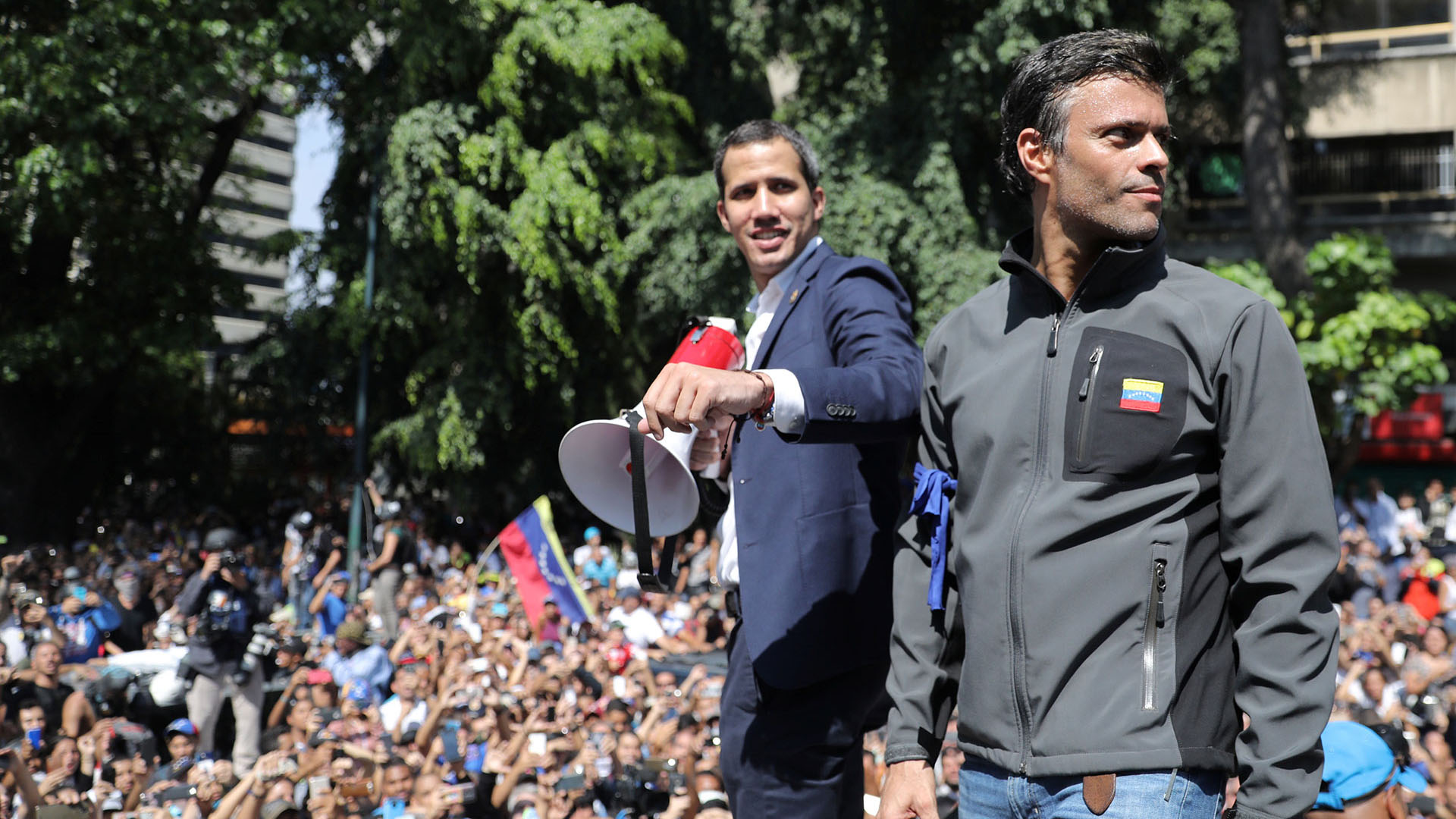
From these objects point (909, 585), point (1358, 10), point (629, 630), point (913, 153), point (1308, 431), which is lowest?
point (629, 630)

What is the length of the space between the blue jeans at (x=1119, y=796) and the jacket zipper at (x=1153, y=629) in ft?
0.32

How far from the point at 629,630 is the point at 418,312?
21.4ft

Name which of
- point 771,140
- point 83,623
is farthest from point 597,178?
point 771,140

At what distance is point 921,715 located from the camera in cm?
195

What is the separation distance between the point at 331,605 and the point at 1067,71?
1189cm

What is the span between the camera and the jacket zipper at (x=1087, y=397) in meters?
1.77

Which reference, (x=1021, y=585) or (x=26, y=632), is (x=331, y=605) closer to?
(x=26, y=632)

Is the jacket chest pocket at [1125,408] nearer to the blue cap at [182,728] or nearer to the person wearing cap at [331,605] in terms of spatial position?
the blue cap at [182,728]

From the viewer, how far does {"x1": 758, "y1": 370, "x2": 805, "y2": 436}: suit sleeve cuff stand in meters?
2.02

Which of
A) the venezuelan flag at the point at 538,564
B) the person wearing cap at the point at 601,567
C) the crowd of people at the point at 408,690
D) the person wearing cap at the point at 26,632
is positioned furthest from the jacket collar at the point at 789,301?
the person wearing cap at the point at 601,567

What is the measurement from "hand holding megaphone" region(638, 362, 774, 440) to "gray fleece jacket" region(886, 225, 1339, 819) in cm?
35

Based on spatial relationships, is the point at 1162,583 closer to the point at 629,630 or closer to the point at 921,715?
the point at 921,715

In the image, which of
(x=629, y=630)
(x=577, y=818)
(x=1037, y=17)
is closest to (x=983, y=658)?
(x=577, y=818)

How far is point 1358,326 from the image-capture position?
14062 millimetres
